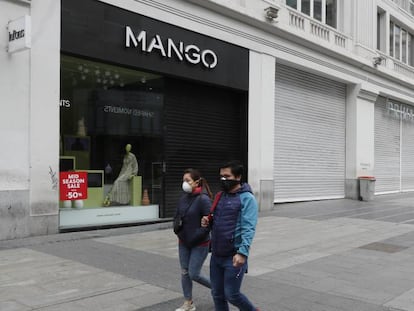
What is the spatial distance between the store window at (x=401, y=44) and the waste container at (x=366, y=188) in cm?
783

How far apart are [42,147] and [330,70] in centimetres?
1196

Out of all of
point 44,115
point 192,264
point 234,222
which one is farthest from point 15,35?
point 234,222

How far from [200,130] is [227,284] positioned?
8.96 metres

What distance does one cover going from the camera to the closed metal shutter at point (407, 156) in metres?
24.1

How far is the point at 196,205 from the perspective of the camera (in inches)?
190

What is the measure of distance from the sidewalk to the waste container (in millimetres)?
7591

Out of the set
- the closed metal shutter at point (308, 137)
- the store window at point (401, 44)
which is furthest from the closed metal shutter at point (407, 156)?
the closed metal shutter at point (308, 137)

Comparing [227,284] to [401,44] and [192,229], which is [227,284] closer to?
[192,229]

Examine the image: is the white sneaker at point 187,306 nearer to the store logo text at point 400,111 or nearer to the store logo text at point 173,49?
the store logo text at point 173,49

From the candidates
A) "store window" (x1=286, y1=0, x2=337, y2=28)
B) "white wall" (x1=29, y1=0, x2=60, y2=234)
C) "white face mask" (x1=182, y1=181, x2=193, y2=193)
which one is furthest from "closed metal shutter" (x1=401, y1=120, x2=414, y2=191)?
"white face mask" (x1=182, y1=181, x2=193, y2=193)

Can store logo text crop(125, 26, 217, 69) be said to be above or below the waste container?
above

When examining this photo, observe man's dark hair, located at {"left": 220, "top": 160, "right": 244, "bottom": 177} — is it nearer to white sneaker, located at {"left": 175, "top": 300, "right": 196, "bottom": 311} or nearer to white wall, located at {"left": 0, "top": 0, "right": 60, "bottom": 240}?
white sneaker, located at {"left": 175, "top": 300, "right": 196, "bottom": 311}

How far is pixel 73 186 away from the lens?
33.2ft

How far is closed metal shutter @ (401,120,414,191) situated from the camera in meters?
24.1
